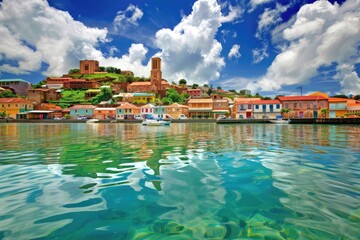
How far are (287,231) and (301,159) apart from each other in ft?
21.9

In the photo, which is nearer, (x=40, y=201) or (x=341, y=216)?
(x=341, y=216)

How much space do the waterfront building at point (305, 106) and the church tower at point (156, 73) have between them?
2584 inches

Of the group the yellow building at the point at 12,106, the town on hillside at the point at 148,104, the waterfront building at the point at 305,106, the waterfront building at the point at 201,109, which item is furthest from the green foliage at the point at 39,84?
the waterfront building at the point at 305,106

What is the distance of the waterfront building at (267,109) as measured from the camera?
6438cm

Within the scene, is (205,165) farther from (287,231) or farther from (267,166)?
(287,231)

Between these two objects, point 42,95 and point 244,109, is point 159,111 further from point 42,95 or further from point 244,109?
point 42,95

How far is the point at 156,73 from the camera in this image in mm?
117500

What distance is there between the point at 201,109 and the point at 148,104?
64.2ft

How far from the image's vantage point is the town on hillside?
62.7m

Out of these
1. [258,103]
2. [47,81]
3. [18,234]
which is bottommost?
[18,234]

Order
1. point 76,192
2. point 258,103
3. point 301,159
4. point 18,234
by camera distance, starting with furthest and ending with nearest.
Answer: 1. point 258,103
2. point 301,159
3. point 76,192
4. point 18,234

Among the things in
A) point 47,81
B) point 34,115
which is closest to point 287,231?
point 34,115

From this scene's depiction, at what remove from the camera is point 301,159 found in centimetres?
916

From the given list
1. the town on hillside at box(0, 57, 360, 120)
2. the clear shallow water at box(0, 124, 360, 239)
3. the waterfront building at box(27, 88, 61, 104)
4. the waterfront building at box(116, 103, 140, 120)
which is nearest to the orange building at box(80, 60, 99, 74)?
the town on hillside at box(0, 57, 360, 120)
